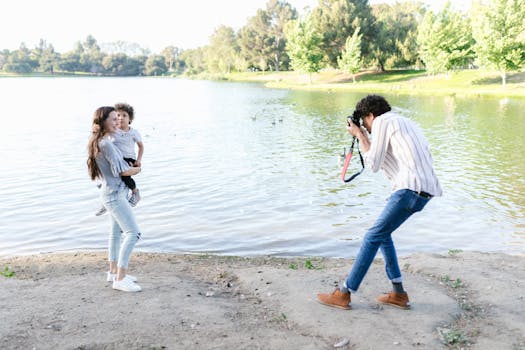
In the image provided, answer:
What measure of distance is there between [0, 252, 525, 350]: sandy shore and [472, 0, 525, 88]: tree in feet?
156

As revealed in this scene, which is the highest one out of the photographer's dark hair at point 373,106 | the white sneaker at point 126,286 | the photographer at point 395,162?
the photographer's dark hair at point 373,106

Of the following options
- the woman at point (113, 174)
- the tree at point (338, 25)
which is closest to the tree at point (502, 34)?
the tree at point (338, 25)

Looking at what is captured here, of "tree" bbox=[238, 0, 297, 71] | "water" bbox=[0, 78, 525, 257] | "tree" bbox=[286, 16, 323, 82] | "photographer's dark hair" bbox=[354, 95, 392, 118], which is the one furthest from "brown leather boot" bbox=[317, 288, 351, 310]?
"tree" bbox=[238, 0, 297, 71]

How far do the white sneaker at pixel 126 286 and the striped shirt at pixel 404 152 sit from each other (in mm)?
3427

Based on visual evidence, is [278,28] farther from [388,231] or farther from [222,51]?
[388,231]

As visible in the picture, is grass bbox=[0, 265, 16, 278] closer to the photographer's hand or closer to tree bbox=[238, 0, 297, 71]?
the photographer's hand

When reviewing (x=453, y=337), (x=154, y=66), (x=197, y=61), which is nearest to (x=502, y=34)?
(x=453, y=337)

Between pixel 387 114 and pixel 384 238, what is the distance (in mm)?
1394

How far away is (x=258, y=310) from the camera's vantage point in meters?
6.07

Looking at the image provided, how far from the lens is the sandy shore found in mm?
5094

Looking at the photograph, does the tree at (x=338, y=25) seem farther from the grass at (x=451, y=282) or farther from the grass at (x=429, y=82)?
the grass at (x=451, y=282)

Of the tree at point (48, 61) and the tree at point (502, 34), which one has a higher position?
the tree at point (48, 61)

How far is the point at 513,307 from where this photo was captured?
19.8 feet

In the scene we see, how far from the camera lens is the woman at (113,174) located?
241 inches
